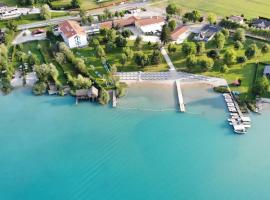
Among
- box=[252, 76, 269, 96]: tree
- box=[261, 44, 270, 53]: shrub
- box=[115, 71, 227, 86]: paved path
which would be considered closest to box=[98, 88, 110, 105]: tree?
box=[115, 71, 227, 86]: paved path

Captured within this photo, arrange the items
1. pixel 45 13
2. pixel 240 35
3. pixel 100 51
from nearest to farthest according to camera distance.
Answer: pixel 100 51 < pixel 240 35 < pixel 45 13

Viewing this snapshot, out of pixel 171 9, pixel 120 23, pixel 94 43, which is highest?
pixel 171 9

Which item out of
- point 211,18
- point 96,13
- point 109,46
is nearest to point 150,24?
point 109,46

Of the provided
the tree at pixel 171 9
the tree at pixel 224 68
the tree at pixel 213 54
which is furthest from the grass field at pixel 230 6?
the tree at pixel 224 68

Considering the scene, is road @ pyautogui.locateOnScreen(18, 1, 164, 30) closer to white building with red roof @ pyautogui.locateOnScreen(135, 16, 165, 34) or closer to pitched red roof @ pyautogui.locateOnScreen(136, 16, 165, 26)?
pitched red roof @ pyautogui.locateOnScreen(136, 16, 165, 26)

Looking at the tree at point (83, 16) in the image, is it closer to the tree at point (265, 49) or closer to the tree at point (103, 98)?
the tree at point (103, 98)

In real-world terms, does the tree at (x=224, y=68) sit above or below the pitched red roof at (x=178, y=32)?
below

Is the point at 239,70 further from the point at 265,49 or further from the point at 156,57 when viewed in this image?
the point at 156,57

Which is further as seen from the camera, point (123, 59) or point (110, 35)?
point (110, 35)
